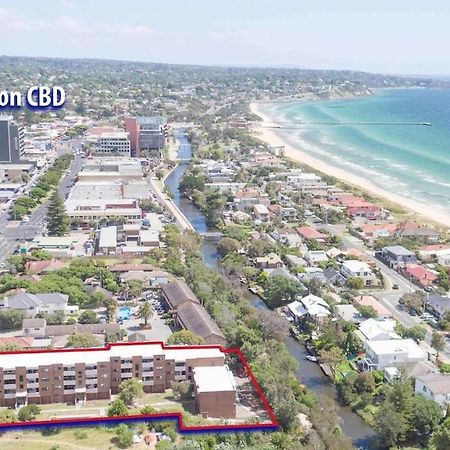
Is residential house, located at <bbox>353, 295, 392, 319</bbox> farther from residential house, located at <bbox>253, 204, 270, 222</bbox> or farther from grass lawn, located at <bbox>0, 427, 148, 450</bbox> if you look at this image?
residential house, located at <bbox>253, 204, 270, 222</bbox>

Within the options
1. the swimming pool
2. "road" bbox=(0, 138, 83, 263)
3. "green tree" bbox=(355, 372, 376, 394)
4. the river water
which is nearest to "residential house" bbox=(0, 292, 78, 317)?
the swimming pool

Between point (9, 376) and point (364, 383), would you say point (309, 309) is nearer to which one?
point (364, 383)

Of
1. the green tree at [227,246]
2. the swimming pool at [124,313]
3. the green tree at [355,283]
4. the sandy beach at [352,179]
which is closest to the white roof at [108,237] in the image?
the green tree at [227,246]

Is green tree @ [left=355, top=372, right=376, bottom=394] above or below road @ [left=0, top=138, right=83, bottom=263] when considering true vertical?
above

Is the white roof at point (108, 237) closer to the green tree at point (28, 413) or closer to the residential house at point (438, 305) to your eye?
the residential house at point (438, 305)

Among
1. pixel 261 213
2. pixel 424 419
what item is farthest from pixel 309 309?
pixel 261 213
